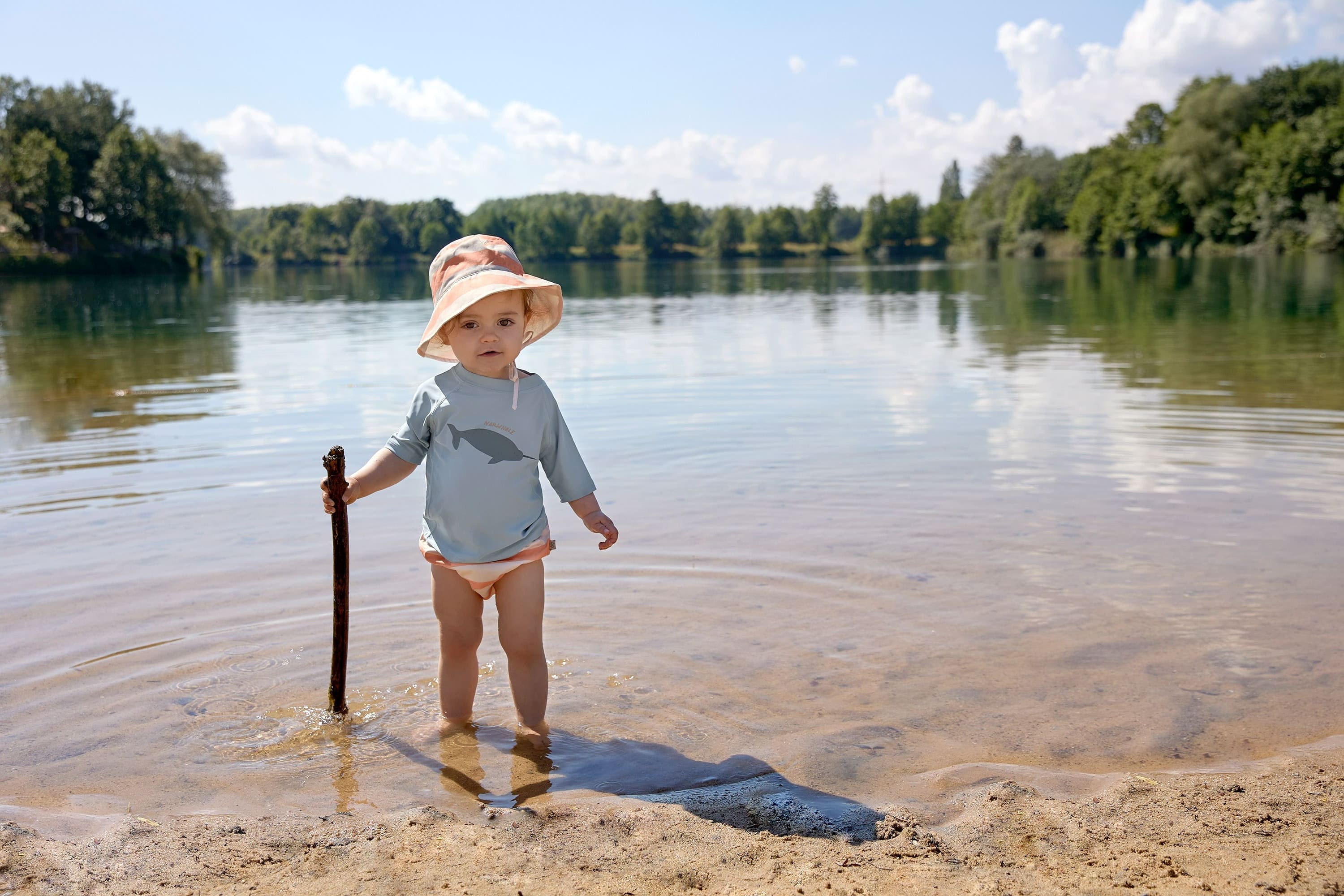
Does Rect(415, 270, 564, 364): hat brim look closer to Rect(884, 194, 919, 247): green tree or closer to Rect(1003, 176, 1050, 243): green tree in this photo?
Rect(1003, 176, 1050, 243): green tree

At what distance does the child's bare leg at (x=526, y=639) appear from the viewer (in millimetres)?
3828

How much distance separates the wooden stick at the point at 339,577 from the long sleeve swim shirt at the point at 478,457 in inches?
8.4

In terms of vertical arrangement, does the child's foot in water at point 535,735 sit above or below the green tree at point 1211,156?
below

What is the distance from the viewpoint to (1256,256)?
6581 centimetres

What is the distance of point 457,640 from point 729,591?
2.06 meters

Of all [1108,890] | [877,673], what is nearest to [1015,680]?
[877,673]

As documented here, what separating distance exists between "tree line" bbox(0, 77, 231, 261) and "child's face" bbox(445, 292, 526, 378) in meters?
82.3

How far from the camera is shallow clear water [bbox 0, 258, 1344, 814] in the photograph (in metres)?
3.75

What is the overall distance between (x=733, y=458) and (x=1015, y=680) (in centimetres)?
494

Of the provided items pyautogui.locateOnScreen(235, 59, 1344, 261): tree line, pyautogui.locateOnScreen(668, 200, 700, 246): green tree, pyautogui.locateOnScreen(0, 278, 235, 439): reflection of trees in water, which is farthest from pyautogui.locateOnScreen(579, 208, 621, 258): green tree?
pyautogui.locateOnScreen(0, 278, 235, 439): reflection of trees in water

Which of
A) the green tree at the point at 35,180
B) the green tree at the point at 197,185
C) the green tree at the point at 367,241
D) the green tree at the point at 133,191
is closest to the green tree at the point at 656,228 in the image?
the green tree at the point at 367,241

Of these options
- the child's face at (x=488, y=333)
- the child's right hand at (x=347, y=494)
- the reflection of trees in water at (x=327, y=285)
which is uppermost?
the reflection of trees in water at (x=327, y=285)

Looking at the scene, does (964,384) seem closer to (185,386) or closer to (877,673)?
(877,673)

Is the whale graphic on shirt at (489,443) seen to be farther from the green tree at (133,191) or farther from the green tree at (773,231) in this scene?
the green tree at (773,231)
